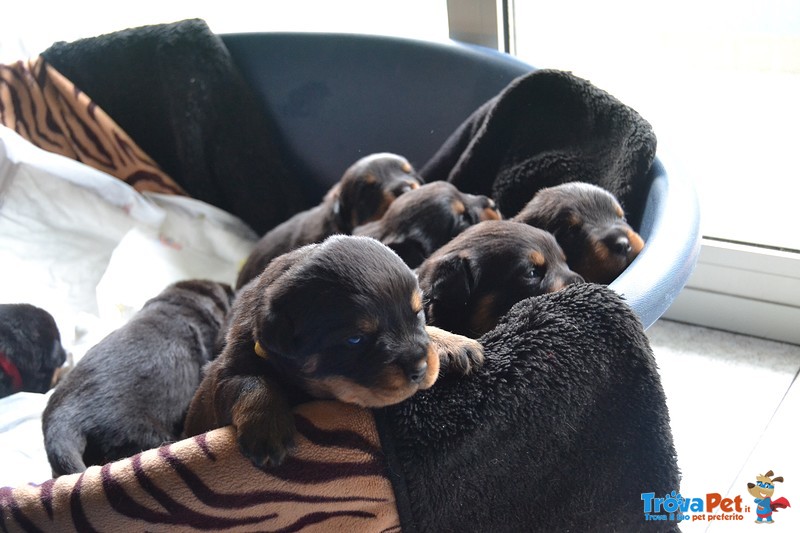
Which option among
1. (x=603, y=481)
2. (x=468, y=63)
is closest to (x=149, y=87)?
(x=468, y=63)

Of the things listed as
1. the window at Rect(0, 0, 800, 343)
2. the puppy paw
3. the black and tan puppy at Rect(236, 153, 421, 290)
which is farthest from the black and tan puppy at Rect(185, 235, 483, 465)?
the window at Rect(0, 0, 800, 343)

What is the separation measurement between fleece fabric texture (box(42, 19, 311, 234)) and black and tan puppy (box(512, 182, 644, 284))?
1.23m

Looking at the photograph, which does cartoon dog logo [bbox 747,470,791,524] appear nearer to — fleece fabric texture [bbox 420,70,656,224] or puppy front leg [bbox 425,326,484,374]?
fleece fabric texture [bbox 420,70,656,224]

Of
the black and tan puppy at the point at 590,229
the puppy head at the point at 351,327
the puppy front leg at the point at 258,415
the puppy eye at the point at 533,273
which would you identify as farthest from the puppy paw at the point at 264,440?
the black and tan puppy at the point at 590,229

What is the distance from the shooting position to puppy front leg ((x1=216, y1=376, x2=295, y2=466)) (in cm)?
149

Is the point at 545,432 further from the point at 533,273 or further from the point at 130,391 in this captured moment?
the point at 130,391

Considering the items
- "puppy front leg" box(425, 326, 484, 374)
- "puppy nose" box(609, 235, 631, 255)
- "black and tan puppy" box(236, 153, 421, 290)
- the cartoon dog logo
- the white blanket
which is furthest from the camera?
the white blanket

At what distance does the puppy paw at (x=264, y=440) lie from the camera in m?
1.48

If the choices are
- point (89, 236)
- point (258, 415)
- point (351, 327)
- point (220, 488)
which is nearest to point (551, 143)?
point (351, 327)

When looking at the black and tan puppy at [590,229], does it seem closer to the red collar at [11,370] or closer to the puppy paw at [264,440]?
the puppy paw at [264,440]

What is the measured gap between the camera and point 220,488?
1.50 meters

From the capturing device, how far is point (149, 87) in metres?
3.09

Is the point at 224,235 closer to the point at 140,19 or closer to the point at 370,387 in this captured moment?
the point at 370,387

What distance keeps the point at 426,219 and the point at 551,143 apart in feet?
1.57
